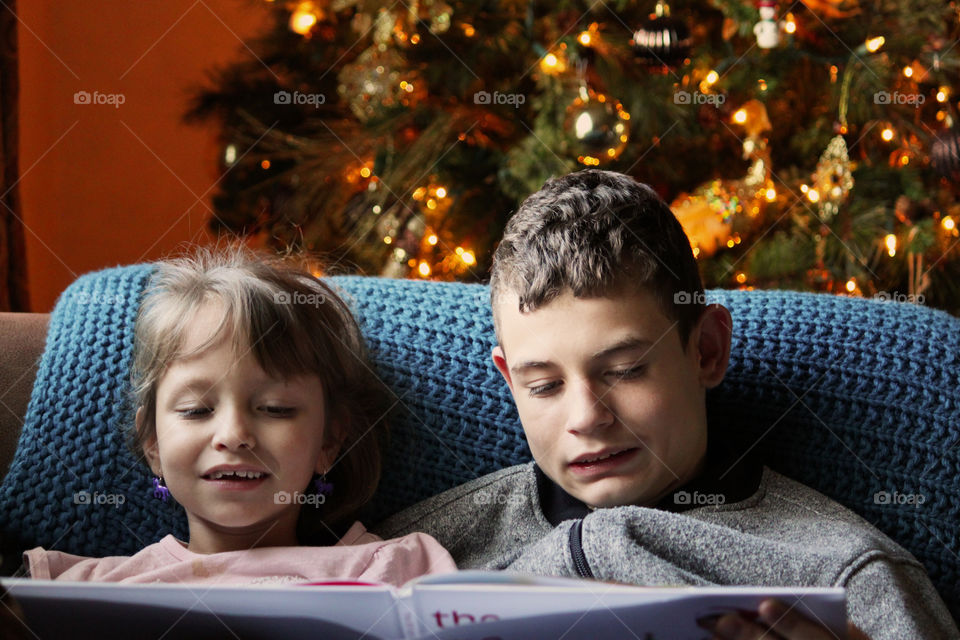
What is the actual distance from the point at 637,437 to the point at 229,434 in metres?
0.43

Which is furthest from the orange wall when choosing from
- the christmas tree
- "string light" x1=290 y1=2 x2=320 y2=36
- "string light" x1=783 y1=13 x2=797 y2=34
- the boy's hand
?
the boy's hand

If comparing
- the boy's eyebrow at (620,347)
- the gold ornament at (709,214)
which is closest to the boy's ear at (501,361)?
the boy's eyebrow at (620,347)

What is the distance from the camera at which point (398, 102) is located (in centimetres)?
221

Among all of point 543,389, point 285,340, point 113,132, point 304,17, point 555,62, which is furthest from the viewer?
point 113,132

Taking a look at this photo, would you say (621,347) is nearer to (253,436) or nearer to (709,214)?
(253,436)

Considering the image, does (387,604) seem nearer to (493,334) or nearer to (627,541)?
(627,541)

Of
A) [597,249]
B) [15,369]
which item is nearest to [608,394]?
[597,249]

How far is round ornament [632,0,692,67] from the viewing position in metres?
2.01

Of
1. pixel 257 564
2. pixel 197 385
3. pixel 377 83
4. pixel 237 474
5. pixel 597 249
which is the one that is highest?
pixel 377 83

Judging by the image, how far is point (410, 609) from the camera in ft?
2.43

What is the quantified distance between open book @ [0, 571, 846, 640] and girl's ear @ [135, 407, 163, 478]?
0.33 meters

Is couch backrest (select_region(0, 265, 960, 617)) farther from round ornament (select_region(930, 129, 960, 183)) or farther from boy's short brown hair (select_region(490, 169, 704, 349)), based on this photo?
round ornament (select_region(930, 129, 960, 183))

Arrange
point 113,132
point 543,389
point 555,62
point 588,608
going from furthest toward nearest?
point 113,132 < point 555,62 < point 543,389 < point 588,608

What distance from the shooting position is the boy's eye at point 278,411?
3.57 feet
